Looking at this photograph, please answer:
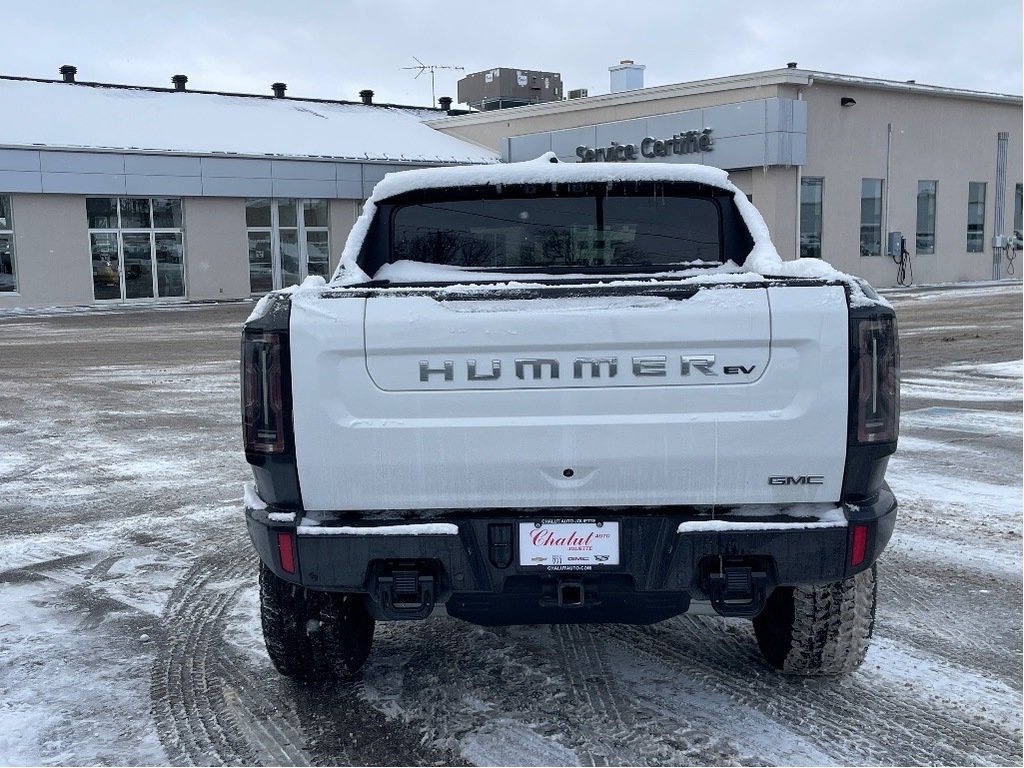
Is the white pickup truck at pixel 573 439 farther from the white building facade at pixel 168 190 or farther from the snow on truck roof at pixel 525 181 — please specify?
the white building facade at pixel 168 190

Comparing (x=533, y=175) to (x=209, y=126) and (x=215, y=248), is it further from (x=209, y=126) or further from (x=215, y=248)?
(x=209, y=126)

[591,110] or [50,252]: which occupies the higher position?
[591,110]

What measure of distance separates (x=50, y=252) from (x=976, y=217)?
3069cm

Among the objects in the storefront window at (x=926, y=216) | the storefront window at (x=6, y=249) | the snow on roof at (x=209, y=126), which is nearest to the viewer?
the storefront window at (x=6, y=249)

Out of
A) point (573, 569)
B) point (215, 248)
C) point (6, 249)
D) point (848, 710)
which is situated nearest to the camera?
point (573, 569)

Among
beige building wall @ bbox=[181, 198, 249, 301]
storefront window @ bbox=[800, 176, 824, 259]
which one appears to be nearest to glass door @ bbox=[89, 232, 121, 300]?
beige building wall @ bbox=[181, 198, 249, 301]

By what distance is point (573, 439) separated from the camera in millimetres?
3094

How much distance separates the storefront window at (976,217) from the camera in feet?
115

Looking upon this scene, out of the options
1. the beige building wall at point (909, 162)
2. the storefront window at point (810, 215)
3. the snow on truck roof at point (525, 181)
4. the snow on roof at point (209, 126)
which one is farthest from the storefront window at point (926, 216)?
the snow on truck roof at point (525, 181)

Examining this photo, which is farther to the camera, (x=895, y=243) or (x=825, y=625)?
(x=895, y=243)

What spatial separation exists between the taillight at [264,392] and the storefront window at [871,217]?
31439mm

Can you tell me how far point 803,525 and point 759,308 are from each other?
2.29 ft

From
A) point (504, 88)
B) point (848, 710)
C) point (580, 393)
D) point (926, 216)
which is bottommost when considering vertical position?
point (848, 710)

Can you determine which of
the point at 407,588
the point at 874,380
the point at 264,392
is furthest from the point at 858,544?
the point at 264,392
